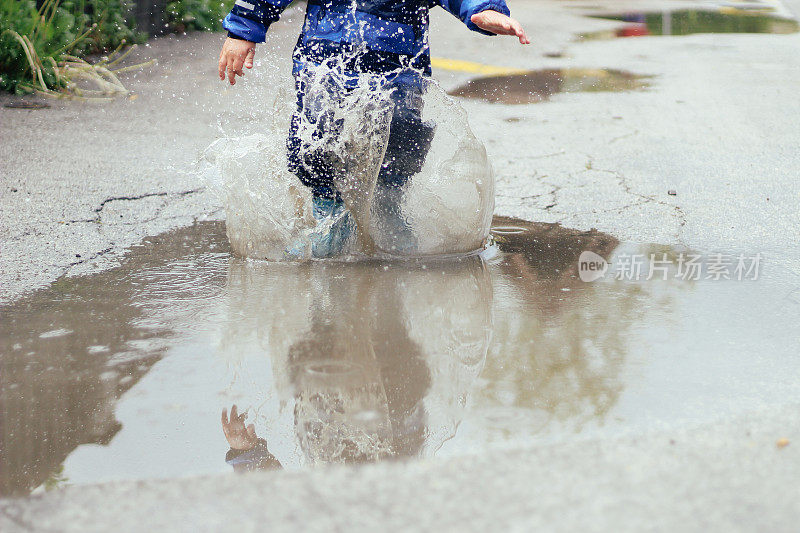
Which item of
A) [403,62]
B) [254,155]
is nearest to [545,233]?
[403,62]

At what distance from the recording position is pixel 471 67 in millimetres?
7324

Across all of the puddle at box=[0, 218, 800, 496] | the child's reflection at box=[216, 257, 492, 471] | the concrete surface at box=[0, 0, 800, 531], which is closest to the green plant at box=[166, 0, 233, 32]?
the concrete surface at box=[0, 0, 800, 531]

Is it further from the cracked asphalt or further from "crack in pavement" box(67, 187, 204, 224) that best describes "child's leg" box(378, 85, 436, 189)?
"crack in pavement" box(67, 187, 204, 224)

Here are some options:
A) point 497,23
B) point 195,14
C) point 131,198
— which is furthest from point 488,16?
point 195,14

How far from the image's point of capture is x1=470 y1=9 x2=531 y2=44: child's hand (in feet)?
9.65

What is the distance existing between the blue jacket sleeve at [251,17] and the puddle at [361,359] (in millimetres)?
810

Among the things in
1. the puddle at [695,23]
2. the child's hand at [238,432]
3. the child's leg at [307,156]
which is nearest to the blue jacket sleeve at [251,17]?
the child's leg at [307,156]

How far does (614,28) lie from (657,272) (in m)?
7.08

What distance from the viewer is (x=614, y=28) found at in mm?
9688

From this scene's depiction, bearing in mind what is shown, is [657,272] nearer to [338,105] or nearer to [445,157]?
[445,157]

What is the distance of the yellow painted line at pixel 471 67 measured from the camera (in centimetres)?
711

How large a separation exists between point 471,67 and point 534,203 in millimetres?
3533

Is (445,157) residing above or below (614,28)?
above

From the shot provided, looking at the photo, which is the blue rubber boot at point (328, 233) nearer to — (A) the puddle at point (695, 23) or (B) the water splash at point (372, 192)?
(B) the water splash at point (372, 192)
